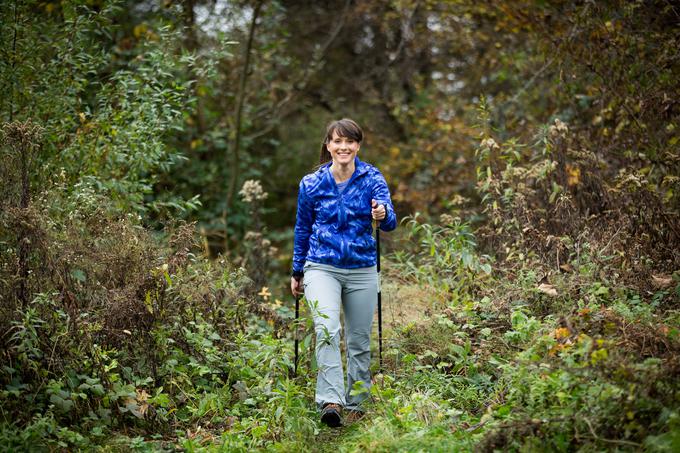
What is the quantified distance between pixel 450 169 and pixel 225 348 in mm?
7346

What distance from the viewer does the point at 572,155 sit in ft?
23.1

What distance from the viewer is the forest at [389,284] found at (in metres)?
4.13

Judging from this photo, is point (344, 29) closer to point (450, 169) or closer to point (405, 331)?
point (450, 169)

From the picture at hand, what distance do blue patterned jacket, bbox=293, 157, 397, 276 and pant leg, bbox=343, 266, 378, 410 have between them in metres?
0.12

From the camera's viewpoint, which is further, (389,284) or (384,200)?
(389,284)

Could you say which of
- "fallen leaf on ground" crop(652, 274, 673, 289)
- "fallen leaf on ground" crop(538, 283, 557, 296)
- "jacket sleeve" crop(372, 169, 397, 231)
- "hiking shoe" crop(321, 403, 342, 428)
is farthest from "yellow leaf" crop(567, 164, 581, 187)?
"hiking shoe" crop(321, 403, 342, 428)

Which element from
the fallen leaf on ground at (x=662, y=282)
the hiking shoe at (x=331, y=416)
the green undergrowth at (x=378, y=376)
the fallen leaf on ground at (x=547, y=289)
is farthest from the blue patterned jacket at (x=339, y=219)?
the fallen leaf on ground at (x=662, y=282)

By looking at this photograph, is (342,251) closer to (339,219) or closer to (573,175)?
(339,219)

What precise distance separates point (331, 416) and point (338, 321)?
2.09ft

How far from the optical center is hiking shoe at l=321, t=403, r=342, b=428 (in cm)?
467

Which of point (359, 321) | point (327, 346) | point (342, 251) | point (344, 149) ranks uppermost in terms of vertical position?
point (344, 149)

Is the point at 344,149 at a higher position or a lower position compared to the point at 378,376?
higher

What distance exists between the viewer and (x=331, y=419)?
4.68 m

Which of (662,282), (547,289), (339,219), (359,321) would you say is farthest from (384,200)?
(662,282)
